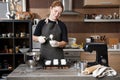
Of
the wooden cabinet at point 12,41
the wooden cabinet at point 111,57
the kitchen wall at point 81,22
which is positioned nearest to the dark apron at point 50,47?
the wooden cabinet at point 111,57

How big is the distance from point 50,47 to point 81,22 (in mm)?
2151

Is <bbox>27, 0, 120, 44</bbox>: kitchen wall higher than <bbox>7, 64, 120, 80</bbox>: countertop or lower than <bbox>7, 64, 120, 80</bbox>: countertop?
higher

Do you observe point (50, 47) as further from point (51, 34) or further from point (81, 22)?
point (81, 22)

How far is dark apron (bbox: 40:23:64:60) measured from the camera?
302 cm

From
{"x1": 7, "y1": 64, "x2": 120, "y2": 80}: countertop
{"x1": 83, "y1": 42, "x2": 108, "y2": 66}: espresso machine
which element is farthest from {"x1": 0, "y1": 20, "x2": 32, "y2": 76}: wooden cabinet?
{"x1": 7, "y1": 64, "x2": 120, "y2": 80}: countertop

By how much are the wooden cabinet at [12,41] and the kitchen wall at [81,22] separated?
0.44 m

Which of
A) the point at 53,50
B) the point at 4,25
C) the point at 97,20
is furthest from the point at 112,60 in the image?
the point at 4,25

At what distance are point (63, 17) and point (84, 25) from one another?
480 millimetres

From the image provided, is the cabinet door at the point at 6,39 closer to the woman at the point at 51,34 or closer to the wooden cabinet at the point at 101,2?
the wooden cabinet at the point at 101,2

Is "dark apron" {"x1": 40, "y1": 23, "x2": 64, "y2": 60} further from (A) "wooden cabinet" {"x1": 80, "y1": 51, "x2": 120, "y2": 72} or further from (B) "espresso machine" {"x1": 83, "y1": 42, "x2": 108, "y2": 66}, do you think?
(A) "wooden cabinet" {"x1": 80, "y1": 51, "x2": 120, "y2": 72}

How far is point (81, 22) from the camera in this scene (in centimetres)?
505

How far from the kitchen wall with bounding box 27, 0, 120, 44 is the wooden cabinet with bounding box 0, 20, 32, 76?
0.44 meters

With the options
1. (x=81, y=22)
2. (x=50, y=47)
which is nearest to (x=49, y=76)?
(x=50, y=47)

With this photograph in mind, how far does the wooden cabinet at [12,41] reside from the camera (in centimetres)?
465
